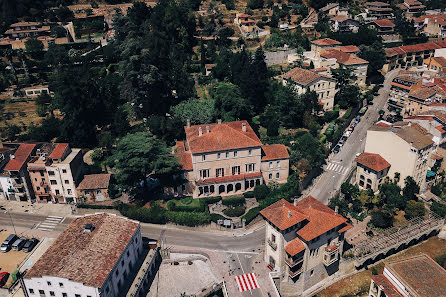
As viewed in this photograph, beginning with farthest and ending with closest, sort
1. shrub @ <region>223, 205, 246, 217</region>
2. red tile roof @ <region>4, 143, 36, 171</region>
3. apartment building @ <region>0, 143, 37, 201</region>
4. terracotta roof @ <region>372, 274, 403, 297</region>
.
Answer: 1. apartment building @ <region>0, 143, 37, 201</region>
2. red tile roof @ <region>4, 143, 36, 171</region>
3. shrub @ <region>223, 205, 246, 217</region>
4. terracotta roof @ <region>372, 274, 403, 297</region>

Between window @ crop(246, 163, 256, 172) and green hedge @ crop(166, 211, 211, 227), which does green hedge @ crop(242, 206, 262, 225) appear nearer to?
green hedge @ crop(166, 211, 211, 227)

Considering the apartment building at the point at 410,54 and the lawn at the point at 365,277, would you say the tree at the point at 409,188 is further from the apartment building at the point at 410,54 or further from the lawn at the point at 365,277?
the apartment building at the point at 410,54

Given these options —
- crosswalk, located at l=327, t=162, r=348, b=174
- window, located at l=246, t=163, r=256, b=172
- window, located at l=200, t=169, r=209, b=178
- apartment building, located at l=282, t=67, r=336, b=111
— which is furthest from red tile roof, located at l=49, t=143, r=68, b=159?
crosswalk, located at l=327, t=162, r=348, b=174

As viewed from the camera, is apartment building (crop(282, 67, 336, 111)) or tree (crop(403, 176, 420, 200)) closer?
tree (crop(403, 176, 420, 200))

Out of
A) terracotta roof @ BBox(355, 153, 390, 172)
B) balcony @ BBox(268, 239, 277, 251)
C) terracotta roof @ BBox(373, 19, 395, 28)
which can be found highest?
terracotta roof @ BBox(373, 19, 395, 28)

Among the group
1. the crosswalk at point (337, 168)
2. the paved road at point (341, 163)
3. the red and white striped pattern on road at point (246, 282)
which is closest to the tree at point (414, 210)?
the paved road at point (341, 163)

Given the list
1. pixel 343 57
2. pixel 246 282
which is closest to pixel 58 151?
pixel 246 282

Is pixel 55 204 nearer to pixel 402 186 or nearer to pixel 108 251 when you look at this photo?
pixel 108 251
